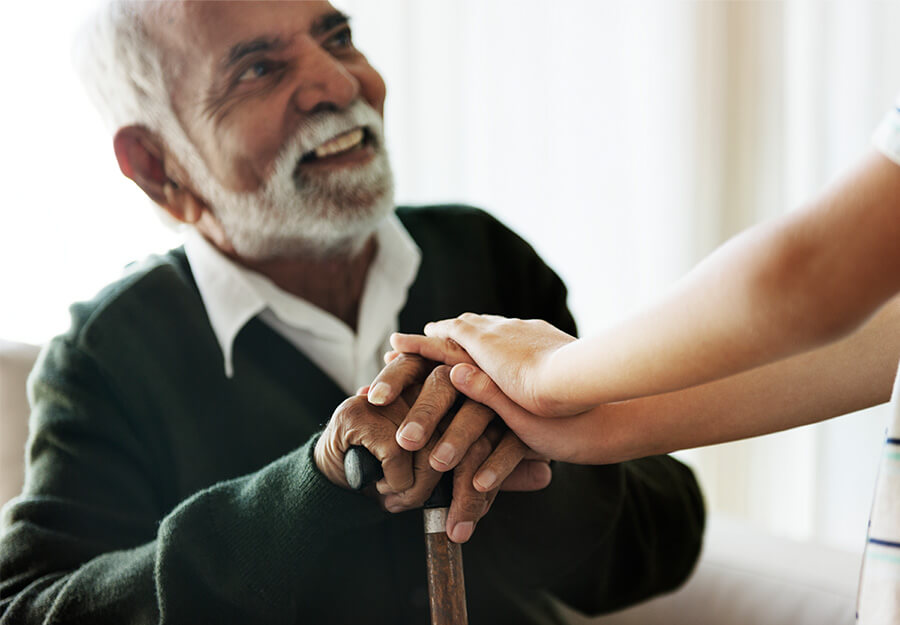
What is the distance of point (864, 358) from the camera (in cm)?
80

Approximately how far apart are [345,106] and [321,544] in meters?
0.58

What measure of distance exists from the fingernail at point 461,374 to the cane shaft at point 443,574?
0.40 ft

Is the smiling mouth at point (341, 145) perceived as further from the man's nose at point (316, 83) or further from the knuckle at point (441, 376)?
the knuckle at point (441, 376)

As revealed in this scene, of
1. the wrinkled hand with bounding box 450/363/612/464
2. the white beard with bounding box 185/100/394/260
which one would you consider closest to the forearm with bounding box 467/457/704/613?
the wrinkled hand with bounding box 450/363/612/464

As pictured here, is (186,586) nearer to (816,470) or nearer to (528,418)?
(528,418)

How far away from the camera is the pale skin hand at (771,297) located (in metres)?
0.51

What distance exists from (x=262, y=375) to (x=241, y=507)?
12.3 inches

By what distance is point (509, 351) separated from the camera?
0.81 m

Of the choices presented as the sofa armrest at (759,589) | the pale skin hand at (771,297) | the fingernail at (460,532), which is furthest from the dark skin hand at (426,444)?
the sofa armrest at (759,589)

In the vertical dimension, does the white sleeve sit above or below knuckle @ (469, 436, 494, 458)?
above

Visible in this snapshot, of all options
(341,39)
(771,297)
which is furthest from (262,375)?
(771,297)

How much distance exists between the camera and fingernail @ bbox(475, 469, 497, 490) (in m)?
0.79

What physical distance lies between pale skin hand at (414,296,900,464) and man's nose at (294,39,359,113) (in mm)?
411

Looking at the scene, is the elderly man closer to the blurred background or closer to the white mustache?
the white mustache
